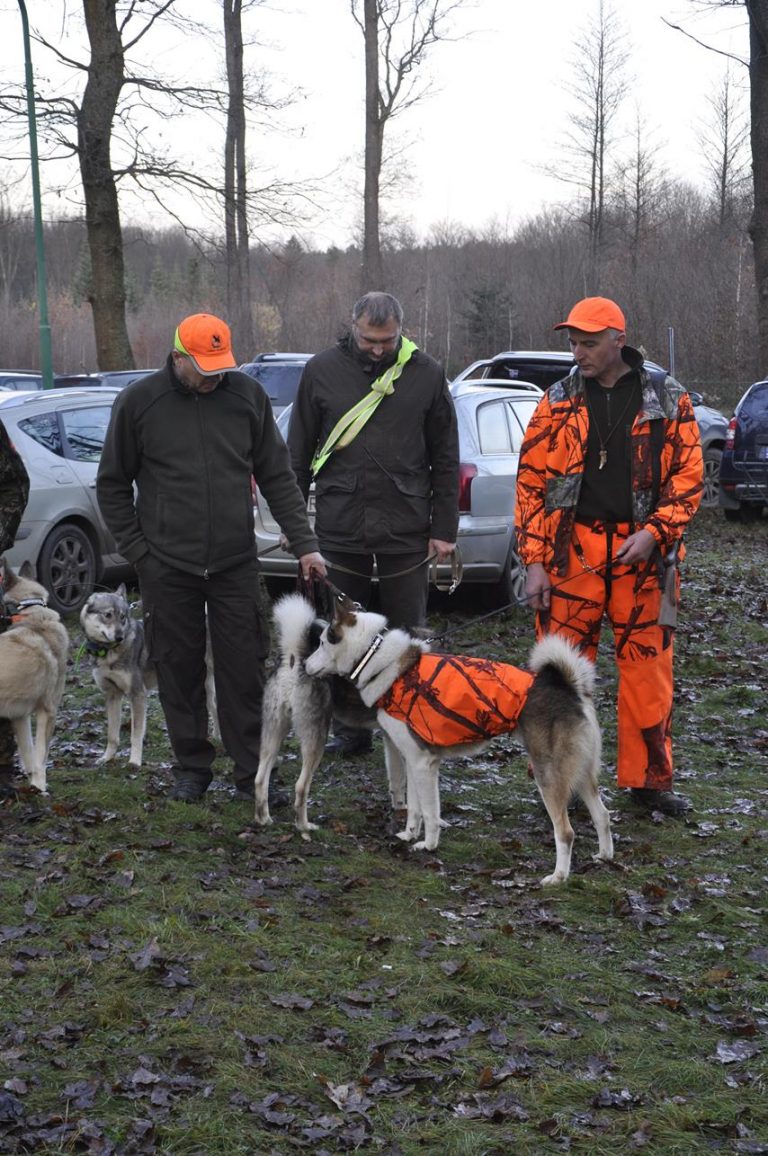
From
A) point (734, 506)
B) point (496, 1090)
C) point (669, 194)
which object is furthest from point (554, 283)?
point (496, 1090)

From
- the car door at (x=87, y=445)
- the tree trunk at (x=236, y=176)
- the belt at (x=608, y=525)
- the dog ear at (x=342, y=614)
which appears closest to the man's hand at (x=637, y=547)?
the belt at (x=608, y=525)

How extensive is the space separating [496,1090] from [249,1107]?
0.69 metres

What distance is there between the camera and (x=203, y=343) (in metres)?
5.14

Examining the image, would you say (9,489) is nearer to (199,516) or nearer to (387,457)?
(199,516)

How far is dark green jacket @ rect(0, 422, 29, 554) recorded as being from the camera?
545cm

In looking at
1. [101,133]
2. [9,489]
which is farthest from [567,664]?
[101,133]

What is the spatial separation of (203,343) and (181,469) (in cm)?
57

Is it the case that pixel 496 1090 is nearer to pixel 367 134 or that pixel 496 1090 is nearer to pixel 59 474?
pixel 59 474

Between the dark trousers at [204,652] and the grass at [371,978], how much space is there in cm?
30

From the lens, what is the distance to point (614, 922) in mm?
4711

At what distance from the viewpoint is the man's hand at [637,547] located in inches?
217

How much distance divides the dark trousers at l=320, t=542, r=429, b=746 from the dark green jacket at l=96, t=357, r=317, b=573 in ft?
2.82

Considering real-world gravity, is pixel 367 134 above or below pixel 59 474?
above

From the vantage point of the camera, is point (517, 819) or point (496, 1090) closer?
point (496, 1090)
